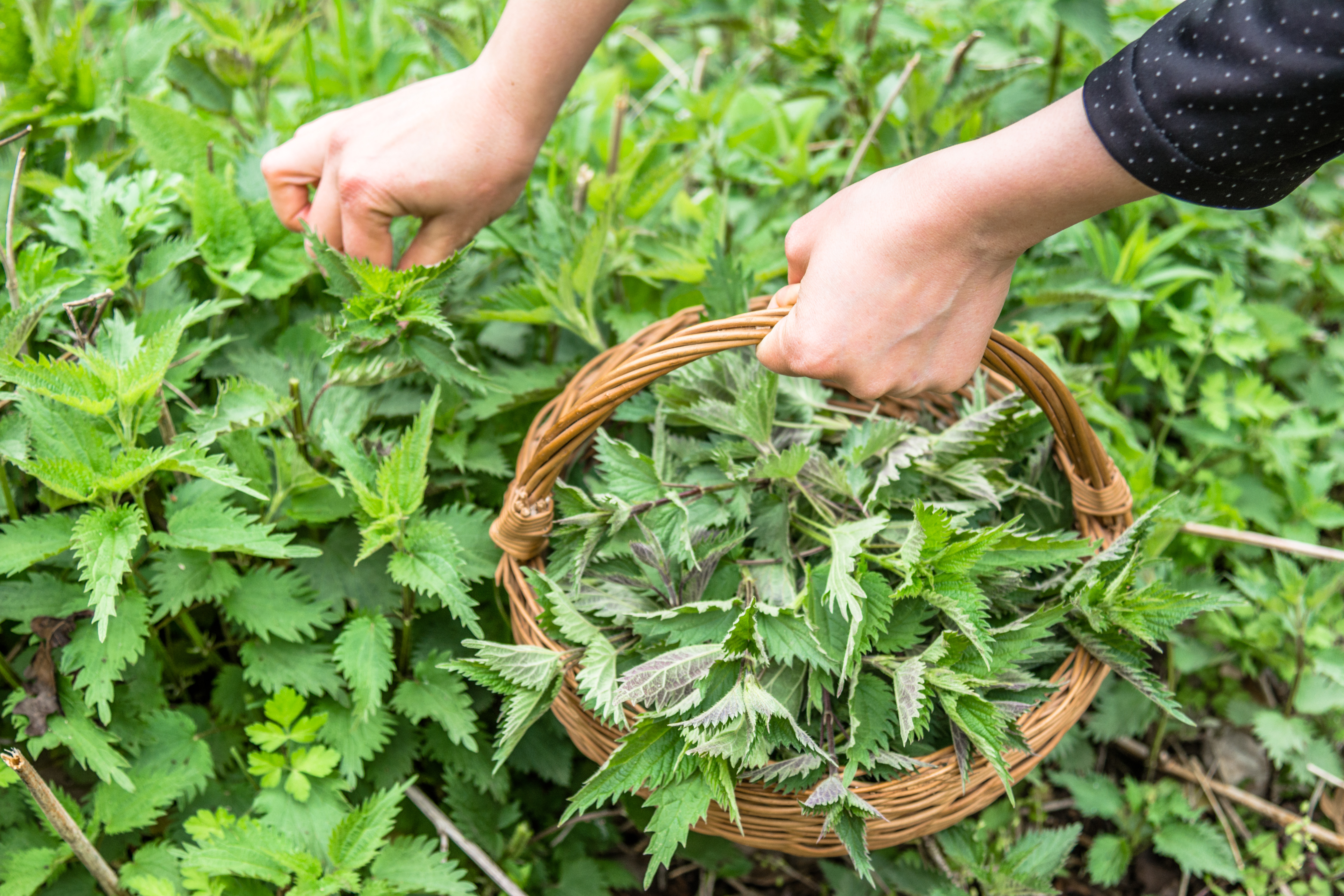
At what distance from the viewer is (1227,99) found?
33.1 inches

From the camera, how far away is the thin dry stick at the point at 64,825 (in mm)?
1062

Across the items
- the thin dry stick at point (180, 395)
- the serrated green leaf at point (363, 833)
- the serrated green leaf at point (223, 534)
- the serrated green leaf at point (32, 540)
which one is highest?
the thin dry stick at point (180, 395)

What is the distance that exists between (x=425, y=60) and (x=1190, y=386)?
7.21 feet

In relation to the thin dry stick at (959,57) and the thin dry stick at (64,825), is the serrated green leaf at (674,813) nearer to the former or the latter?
the thin dry stick at (64,825)

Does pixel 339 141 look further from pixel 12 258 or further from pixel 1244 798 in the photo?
pixel 1244 798

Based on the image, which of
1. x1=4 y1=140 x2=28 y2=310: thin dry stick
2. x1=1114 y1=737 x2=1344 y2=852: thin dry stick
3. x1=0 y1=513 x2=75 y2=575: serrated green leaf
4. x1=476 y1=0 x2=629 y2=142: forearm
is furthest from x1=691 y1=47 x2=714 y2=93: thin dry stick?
x1=1114 y1=737 x2=1344 y2=852: thin dry stick

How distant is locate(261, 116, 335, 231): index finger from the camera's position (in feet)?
4.57

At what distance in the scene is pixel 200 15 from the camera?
1.77 meters

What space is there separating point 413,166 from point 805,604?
0.91 metres

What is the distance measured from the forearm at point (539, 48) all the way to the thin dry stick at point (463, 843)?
1.14m

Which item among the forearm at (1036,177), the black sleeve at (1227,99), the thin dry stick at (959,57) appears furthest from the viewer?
the thin dry stick at (959,57)

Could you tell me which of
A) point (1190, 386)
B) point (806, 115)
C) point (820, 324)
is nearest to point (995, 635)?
point (820, 324)

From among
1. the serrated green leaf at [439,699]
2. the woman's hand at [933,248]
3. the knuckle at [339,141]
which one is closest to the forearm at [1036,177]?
the woman's hand at [933,248]

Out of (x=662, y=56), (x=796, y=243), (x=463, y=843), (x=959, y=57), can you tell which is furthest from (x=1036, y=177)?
(x=662, y=56)
